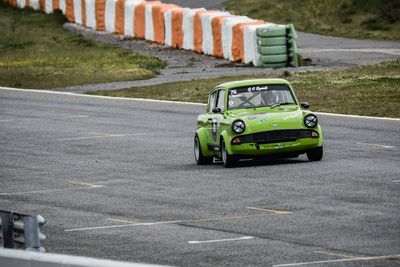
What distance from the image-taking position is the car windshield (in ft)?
71.7

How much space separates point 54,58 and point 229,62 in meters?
7.23

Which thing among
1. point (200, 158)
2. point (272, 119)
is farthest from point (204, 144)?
point (272, 119)

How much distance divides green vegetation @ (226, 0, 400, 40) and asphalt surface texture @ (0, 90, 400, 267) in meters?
21.7

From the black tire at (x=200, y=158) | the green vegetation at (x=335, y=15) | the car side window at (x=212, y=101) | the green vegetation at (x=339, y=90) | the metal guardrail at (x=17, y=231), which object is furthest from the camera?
the green vegetation at (x=335, y=15)

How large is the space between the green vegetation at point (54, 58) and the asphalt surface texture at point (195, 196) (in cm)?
1116

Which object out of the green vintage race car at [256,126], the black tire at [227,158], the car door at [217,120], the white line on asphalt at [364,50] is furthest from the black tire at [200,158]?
the white line on asphalt at [364,50]

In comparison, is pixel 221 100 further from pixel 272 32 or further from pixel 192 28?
pixel 192 28

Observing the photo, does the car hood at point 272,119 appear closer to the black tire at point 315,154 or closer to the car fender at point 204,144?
the black tire at point 315,154

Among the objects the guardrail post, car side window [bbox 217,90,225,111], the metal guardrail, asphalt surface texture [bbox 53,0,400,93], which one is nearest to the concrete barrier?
the metal guardrail

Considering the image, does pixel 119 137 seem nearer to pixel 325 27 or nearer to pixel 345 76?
pixel 345 76

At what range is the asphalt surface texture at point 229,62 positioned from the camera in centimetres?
3988

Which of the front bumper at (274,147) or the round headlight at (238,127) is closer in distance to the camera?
the front bumper at (274,147)

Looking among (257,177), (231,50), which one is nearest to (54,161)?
(257,177)

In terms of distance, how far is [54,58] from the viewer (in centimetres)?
4678
